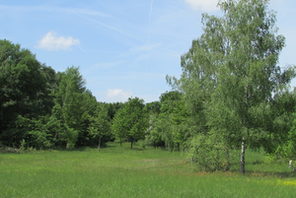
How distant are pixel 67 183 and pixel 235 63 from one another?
15400 mm

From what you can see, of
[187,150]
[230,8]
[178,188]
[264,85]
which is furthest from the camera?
[187,150]

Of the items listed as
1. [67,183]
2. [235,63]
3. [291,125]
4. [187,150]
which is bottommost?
[67,183]

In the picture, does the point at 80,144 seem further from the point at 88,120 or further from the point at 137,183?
the point at 137,183

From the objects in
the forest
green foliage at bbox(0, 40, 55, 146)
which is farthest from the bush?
green foliage at bbox(0, 40, 55, 146)

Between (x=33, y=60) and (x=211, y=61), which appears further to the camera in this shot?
(x=33, y=60)

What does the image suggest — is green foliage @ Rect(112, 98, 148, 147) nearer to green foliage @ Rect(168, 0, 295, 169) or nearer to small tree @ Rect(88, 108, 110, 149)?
small tree @ Rect(88, 108, 110, 149)

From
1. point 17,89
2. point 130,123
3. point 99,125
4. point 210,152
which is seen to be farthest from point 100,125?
point 210,152

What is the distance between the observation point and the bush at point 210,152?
28.8m

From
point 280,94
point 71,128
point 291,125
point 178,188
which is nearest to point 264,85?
point 280,94

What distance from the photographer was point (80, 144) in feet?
256

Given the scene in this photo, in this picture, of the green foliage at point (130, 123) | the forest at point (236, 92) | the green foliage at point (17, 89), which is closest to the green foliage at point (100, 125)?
the green foliage at point (130, 123)

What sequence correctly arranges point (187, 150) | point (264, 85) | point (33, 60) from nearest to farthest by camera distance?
point (264, 85), point (187, 150), point (33, 60)

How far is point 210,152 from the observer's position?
95.7 ft

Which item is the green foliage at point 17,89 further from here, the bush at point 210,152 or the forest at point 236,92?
the bush at point 210,152
